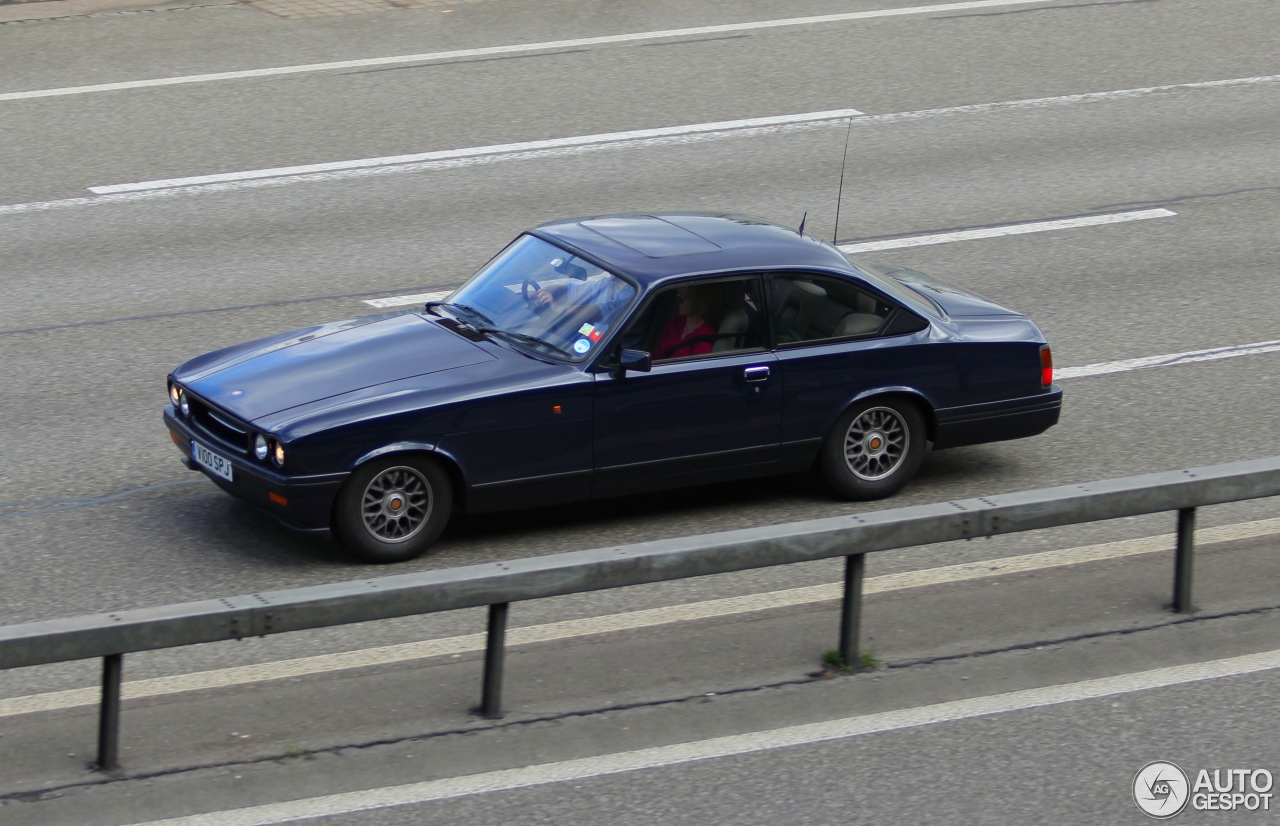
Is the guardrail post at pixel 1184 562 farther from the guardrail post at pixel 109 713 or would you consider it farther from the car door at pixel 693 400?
the guardrail post at pixel 109 713

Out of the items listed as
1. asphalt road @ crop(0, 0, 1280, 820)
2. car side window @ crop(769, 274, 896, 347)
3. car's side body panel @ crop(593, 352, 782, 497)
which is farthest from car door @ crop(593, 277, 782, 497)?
asphalt road @ crop(0, 0, 1280, 820)

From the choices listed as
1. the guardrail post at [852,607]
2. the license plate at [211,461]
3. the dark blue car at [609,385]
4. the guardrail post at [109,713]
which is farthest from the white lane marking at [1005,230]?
the guardrail post at [109,713]

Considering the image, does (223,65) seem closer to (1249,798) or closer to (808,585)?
(808,585)

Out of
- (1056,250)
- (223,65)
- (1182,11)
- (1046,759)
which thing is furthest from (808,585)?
(1182,11)

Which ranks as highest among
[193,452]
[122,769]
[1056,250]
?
[1056,250]

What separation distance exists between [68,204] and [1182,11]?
42.6 ft

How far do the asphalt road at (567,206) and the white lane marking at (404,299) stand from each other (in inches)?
6.1

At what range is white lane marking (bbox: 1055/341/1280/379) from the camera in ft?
33.7

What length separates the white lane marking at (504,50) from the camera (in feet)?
54.2

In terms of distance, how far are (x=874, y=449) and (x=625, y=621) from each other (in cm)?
201

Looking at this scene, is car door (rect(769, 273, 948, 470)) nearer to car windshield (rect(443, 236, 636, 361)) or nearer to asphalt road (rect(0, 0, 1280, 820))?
asphalt road (rect(0, 0, 1280, 820))

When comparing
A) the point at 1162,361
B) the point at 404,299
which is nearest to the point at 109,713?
the point at 404,299

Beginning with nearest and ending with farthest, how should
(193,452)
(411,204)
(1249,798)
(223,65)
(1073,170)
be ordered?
1. (1249,798)
2. (193,452)
3. (411,204)
4. (1073,170)
5. (223,65)

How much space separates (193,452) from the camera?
7.80m
